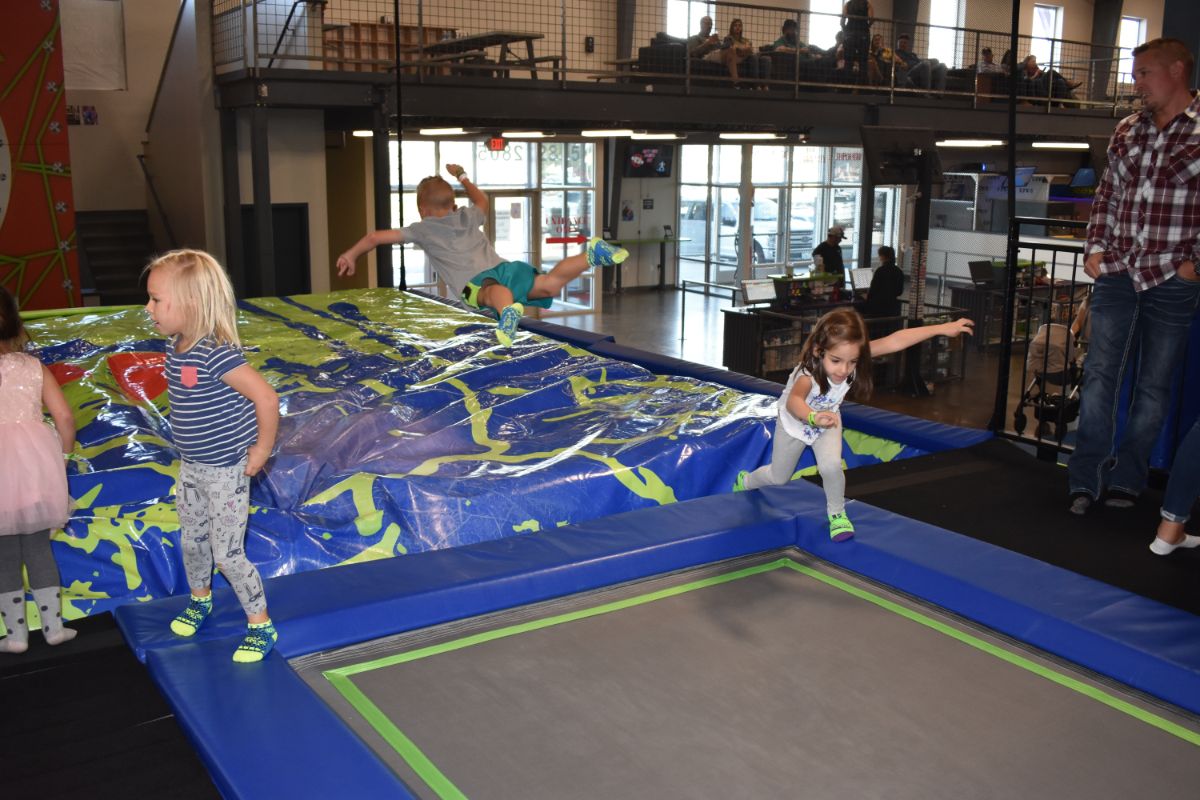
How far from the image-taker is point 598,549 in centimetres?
316

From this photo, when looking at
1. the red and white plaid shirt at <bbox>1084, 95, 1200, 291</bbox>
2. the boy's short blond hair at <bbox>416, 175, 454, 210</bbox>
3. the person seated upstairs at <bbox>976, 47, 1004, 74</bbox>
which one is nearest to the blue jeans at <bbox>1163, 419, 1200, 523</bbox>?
the red and white plaid shirt at <bbox>1084, 95, 1200, 291</bbox>

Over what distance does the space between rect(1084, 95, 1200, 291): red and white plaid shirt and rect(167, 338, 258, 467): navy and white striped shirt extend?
2654 mm

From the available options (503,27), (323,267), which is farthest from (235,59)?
(503,27)

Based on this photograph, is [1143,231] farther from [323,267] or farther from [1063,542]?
[323,267]

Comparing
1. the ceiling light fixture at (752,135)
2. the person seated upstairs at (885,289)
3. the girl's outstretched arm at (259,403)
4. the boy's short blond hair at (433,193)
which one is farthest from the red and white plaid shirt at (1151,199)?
the ceiling light fixture at (752,135)

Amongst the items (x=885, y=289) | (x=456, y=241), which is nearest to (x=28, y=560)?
(x=456, y=241)

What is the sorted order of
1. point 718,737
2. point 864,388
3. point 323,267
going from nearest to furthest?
point 718,737
point 864,388
point 323,267

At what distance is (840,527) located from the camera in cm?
324

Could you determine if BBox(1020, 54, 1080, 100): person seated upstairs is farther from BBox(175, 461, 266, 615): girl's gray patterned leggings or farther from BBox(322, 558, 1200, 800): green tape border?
BBox(175, 461, 266, 615): girl's gray patterned leggings

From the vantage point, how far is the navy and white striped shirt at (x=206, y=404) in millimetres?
2432

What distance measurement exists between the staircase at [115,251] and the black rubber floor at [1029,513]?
8498 millimetres

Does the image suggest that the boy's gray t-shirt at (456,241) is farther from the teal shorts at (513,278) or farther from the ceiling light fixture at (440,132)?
the ceiling light fixture at (440,132)

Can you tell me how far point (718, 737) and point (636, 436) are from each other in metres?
1.91

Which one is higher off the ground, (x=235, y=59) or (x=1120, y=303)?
(x=235, y=59)
